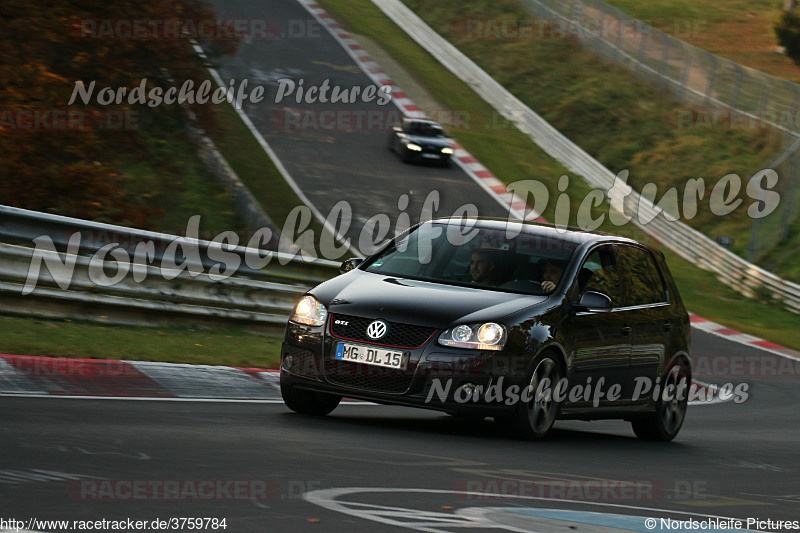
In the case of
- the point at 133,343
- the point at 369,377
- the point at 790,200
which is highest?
the point at 369,377

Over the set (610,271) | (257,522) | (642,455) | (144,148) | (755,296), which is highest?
(257,522)

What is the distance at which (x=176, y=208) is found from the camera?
21.8 meters

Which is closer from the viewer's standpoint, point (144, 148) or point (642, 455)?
point (642, 455)

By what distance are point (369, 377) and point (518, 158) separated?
1050 inches

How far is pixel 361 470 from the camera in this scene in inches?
267

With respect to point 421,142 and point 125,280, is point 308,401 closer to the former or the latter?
point 125,280

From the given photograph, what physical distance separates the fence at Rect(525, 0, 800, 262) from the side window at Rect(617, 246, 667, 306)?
19468 millimetres

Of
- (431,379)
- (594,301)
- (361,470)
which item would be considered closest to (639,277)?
(594,301)

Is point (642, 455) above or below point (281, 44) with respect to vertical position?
above

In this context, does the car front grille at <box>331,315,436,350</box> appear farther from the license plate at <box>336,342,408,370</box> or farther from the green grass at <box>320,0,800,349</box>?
the green grass at <box>320,0,800,349</box>

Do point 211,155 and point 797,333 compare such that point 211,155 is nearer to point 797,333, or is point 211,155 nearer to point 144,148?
point 144,148

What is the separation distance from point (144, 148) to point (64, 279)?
28.1 ft

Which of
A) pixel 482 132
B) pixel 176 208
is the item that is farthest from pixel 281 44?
pixel 176 208

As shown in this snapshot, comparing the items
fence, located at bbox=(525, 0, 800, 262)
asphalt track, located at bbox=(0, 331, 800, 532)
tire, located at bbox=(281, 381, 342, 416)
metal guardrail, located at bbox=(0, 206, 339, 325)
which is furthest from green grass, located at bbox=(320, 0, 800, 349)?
tire, located at bbox=(281, 381, 342, 416)
